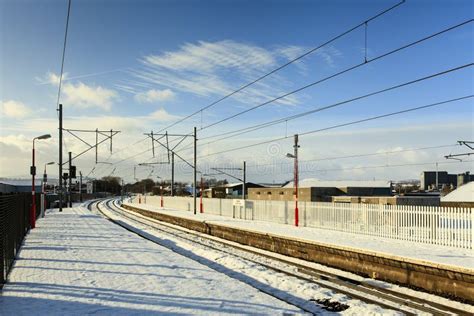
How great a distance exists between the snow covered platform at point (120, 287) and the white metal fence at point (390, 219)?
949 centimetres

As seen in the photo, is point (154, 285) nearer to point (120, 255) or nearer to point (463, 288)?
point (120, 255)

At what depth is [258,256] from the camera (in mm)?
20016

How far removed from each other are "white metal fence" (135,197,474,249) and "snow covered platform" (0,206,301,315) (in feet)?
31.1

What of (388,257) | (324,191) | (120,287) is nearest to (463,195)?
(324,191)

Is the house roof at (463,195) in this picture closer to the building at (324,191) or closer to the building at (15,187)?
the building at (324,191)

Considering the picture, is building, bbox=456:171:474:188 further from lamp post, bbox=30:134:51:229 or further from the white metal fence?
lamp post, bbox=30:134:51:229

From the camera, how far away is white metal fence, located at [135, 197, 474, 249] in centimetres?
1731

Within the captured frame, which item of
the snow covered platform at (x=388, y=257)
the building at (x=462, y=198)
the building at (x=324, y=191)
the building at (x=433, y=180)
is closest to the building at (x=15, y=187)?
the snow covered platform at (x=388, y=257)

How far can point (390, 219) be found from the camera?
20.7 m

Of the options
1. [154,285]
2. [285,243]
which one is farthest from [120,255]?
[285,243]

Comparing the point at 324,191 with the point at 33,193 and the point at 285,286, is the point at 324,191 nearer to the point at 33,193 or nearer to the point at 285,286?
the point at 33,193

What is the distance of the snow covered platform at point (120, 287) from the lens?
29.6 ft

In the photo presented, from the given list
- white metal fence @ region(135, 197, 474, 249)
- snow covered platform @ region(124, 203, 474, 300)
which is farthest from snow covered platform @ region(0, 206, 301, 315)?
white metal fence @ region(135, 197, 474, 249)

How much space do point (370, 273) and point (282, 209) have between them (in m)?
15.0
